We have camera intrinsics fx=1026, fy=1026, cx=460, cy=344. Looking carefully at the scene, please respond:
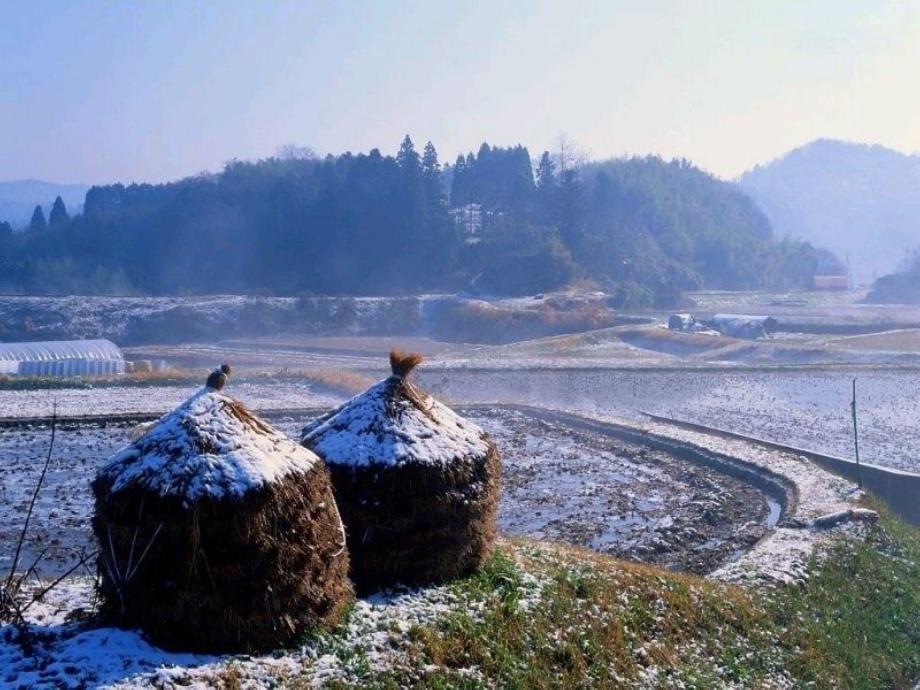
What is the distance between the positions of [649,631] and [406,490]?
3.33m

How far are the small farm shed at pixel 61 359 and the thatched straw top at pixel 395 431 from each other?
35.6m

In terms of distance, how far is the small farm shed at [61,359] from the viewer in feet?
147

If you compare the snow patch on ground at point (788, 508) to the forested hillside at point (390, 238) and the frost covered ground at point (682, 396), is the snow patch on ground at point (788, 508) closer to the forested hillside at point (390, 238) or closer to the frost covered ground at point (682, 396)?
the frost covered ground at point (682, 396)

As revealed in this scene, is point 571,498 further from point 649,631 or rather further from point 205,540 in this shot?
point 205,540

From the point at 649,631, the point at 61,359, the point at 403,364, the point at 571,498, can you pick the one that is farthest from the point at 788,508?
the point at 61,359

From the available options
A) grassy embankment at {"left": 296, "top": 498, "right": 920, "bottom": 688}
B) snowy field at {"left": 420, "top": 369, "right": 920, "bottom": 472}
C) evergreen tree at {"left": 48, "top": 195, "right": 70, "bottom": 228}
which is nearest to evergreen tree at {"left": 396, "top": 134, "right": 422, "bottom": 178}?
evergreen tree at {"left": 48, "top": 195, "right": 70, "bottom": 228}

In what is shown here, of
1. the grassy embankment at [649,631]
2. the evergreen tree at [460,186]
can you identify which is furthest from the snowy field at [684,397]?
the evergreen tree at [460,186]

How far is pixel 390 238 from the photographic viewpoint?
324 ft

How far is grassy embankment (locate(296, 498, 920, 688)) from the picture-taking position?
364 inches

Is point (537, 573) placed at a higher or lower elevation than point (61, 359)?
lower

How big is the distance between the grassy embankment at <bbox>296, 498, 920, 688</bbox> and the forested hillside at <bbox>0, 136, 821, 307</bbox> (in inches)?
2805

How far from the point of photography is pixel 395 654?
8.62 m

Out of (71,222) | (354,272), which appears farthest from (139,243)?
(354,272)

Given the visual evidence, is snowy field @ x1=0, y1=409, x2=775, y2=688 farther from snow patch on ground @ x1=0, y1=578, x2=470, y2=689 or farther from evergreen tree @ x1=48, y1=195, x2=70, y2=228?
evergreen tree @ x1=48, y1=195, x2=70, y2=228
